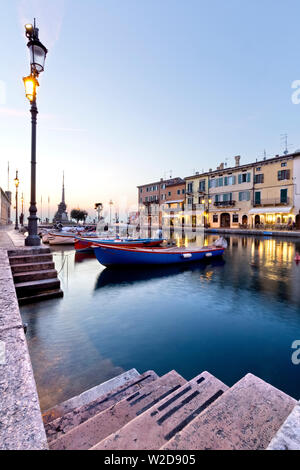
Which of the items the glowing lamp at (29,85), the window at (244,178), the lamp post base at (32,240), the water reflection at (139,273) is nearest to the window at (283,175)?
the window at (244,178)

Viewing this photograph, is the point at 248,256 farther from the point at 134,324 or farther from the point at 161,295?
the point at 134,324

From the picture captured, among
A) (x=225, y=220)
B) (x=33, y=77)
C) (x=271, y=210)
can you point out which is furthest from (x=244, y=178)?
(x=33, y=77)

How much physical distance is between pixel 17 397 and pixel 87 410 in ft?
3.13

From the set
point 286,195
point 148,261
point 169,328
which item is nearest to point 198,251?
point 148,261

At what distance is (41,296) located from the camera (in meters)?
6.30

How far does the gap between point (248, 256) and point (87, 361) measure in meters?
15.1

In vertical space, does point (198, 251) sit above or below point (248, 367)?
above

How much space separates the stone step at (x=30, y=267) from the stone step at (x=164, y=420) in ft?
18.4

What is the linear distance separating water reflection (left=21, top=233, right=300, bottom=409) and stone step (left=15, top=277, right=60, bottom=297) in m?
0.41

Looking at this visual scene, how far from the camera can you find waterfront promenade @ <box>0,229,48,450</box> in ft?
3.68

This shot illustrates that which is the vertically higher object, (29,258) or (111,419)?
(29,258)

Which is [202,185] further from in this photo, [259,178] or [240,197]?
[259,178]

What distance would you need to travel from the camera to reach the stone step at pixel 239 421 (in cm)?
126

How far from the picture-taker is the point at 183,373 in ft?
12.6
